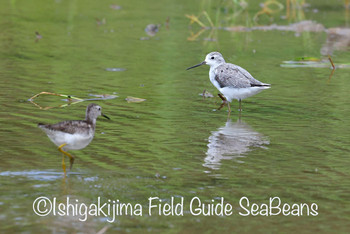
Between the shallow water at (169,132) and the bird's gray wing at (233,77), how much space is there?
49 centimetres

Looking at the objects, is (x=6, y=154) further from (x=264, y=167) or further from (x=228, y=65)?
(x=228, y=65)

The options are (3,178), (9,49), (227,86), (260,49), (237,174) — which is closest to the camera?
(3,178)

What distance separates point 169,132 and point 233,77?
241 cm

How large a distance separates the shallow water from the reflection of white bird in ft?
0.09

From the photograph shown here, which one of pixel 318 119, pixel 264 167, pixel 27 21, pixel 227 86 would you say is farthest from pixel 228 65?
pixel 27 21

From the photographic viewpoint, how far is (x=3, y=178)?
7.53m

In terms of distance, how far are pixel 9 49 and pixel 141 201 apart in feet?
33.0

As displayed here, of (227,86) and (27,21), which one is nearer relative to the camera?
(227,86)

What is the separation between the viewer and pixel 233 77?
12.0m

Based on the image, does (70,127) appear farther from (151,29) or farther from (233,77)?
(151,29)

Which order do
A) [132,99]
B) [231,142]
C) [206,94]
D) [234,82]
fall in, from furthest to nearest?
[206,94] < [132,99] < [234,82] < [231,142]

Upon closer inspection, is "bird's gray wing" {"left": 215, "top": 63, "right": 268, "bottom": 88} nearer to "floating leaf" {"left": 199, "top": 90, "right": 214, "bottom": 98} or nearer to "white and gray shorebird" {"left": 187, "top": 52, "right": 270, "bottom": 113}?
"white and gray shorebird" {"left": 187, "top": 52, "right": 270, "bottom": 113}

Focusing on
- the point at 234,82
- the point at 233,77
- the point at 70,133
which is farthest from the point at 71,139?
the point at 233,77

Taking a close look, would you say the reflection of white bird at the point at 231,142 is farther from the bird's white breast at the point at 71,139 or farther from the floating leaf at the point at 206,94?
the floating leaf at the point at 206,94
